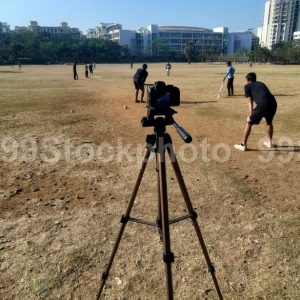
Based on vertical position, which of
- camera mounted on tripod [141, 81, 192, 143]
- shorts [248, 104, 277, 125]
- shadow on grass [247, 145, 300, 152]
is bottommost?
shadow on grass [247, 145, 300, 152]

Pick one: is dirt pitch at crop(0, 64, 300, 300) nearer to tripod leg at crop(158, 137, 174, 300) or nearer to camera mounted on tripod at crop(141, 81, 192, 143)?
tripod leg at crop(158, 137, 174, 300)

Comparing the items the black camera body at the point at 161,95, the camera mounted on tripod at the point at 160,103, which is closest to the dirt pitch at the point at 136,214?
the camera mounted on tripod at the point at 160,103

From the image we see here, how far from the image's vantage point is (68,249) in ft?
15.0

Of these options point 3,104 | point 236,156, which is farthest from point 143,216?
point 3,104

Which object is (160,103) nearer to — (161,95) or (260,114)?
(161,95)

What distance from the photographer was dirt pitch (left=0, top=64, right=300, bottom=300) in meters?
3.95

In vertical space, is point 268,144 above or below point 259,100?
below

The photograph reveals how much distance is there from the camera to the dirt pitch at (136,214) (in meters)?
3.95

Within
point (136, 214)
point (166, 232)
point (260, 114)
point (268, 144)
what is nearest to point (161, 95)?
point (166, 232)

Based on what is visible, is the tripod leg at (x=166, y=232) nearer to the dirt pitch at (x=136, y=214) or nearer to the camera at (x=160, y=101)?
the camera at (x=160, y=101)

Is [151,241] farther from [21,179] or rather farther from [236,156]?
[236,156]

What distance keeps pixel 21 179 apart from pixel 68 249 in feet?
9.99

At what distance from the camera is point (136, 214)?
18.0ft

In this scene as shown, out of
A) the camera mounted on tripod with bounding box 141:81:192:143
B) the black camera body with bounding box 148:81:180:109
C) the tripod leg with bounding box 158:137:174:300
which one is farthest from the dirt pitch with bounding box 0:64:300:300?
the black camera body with bounding box 148:81:180:109
